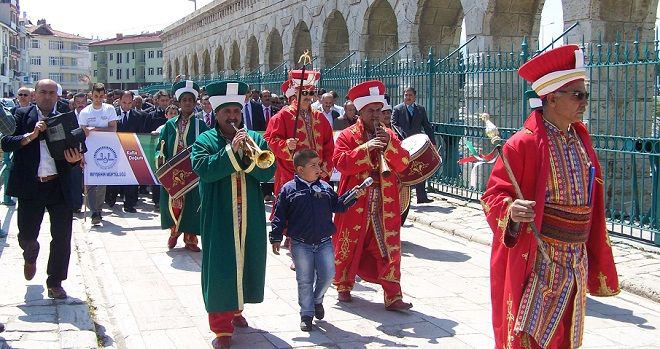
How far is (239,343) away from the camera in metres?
5.55

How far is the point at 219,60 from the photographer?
38062mm

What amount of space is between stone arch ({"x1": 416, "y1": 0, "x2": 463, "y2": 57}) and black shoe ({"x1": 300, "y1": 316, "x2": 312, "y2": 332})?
11639 millimetres

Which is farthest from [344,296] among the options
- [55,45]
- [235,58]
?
[55,45]

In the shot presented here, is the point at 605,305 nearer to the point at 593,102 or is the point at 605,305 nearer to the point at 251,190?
the point at 251,190

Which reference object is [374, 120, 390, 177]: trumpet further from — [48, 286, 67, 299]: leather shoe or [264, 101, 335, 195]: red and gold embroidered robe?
[48, 286, 67, 299]: leather shoe

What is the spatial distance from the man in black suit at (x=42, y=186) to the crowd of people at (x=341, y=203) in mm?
11

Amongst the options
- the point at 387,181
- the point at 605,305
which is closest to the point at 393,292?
the point at 387,181

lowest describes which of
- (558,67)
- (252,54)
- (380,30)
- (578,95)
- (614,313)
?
(614,313)

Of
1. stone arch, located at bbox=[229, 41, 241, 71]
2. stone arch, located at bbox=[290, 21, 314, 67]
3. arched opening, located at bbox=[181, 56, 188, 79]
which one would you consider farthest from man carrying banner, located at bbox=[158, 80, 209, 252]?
arched opening, located at bbox=[181, 56, 188, 79]

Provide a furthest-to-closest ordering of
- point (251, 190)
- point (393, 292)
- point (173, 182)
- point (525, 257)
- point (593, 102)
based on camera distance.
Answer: point (593, 102) < point (173, 182) < point (393, 292) < point (251, 190) < point (525, 257)

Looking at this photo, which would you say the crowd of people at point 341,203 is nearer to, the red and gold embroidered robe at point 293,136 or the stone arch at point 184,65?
the red and gold embroidered robe at point 293,136

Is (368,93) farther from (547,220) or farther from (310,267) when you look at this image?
(547,220)

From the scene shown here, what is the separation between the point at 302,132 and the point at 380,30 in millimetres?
11996

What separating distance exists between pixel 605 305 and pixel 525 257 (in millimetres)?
3359
